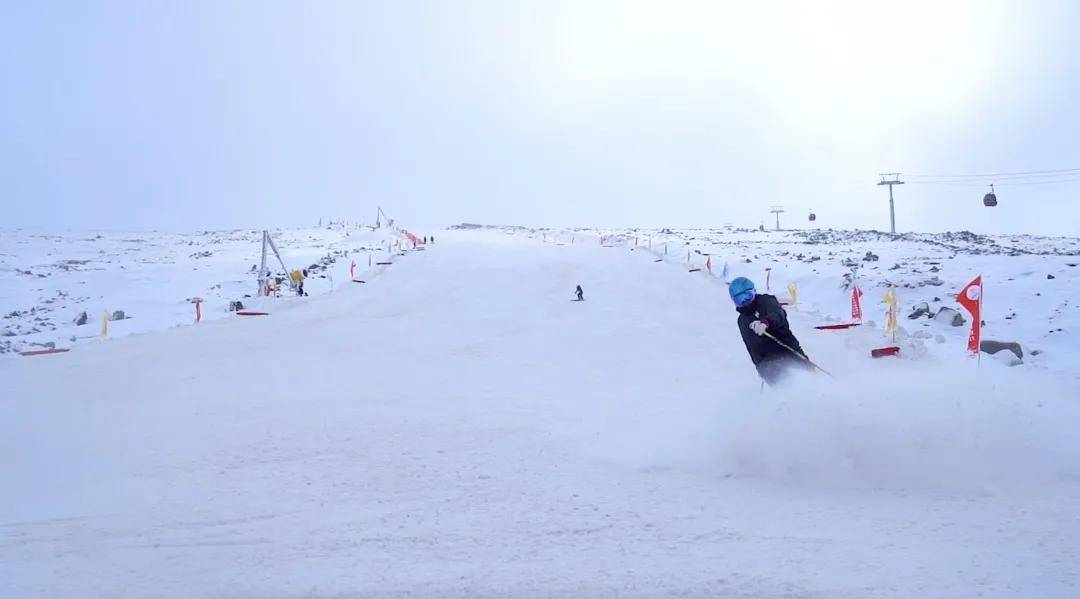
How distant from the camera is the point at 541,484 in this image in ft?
21.7

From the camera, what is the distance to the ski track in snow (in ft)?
Answer: 15.3

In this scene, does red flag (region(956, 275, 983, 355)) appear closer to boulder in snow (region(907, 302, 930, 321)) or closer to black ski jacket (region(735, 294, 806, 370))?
black ski jacket (region(735, 294, 806, 370))

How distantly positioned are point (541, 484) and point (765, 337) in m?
3.12

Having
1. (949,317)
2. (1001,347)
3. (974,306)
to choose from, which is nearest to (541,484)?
(974,306)

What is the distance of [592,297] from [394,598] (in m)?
20.0

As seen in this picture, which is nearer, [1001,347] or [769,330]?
[769,330]

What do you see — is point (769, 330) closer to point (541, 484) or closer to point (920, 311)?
point (541, 484)

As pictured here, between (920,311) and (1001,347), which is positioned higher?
(920,311)

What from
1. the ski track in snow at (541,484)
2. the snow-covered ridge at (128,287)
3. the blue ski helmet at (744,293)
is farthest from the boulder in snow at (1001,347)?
the snow-covered ridge at (128,287)

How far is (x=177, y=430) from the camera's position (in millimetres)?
8844

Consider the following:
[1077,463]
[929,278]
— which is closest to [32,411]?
[1077,463]

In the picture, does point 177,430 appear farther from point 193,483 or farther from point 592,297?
point 592,297

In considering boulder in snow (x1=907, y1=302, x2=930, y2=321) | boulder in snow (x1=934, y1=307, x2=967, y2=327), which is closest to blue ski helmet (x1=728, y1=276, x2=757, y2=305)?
boulder in snow (x1=934, y1=307, x2=967, y2=327)

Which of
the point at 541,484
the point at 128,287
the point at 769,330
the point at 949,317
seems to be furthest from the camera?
the point at 128,287
